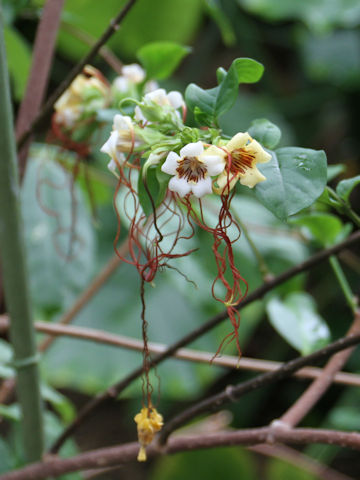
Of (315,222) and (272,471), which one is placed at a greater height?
(315,222)

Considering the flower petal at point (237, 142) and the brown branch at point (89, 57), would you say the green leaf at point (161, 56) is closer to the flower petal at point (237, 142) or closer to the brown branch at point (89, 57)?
the brown branch at point (89, 57)

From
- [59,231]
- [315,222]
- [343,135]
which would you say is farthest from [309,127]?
[315,222]

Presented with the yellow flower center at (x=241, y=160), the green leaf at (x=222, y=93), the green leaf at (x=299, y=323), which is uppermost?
the green leaf at (x=222, y=93)

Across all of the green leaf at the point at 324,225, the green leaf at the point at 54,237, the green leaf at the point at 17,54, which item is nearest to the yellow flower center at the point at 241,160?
the green leaf at the point at 324,225

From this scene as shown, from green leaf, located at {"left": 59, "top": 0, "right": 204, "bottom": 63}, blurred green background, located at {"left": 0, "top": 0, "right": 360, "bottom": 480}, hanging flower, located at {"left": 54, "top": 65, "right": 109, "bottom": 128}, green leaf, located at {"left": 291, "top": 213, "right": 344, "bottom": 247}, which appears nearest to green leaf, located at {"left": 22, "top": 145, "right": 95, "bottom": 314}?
blurred green background, located at {"left": 0, "top": 0, "right": 360, "bottom": 480}

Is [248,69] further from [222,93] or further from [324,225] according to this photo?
[324,225]

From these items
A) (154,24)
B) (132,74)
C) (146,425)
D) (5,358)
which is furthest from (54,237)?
(154,24)

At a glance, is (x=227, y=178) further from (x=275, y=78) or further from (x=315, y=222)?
(x=275, y=78)
